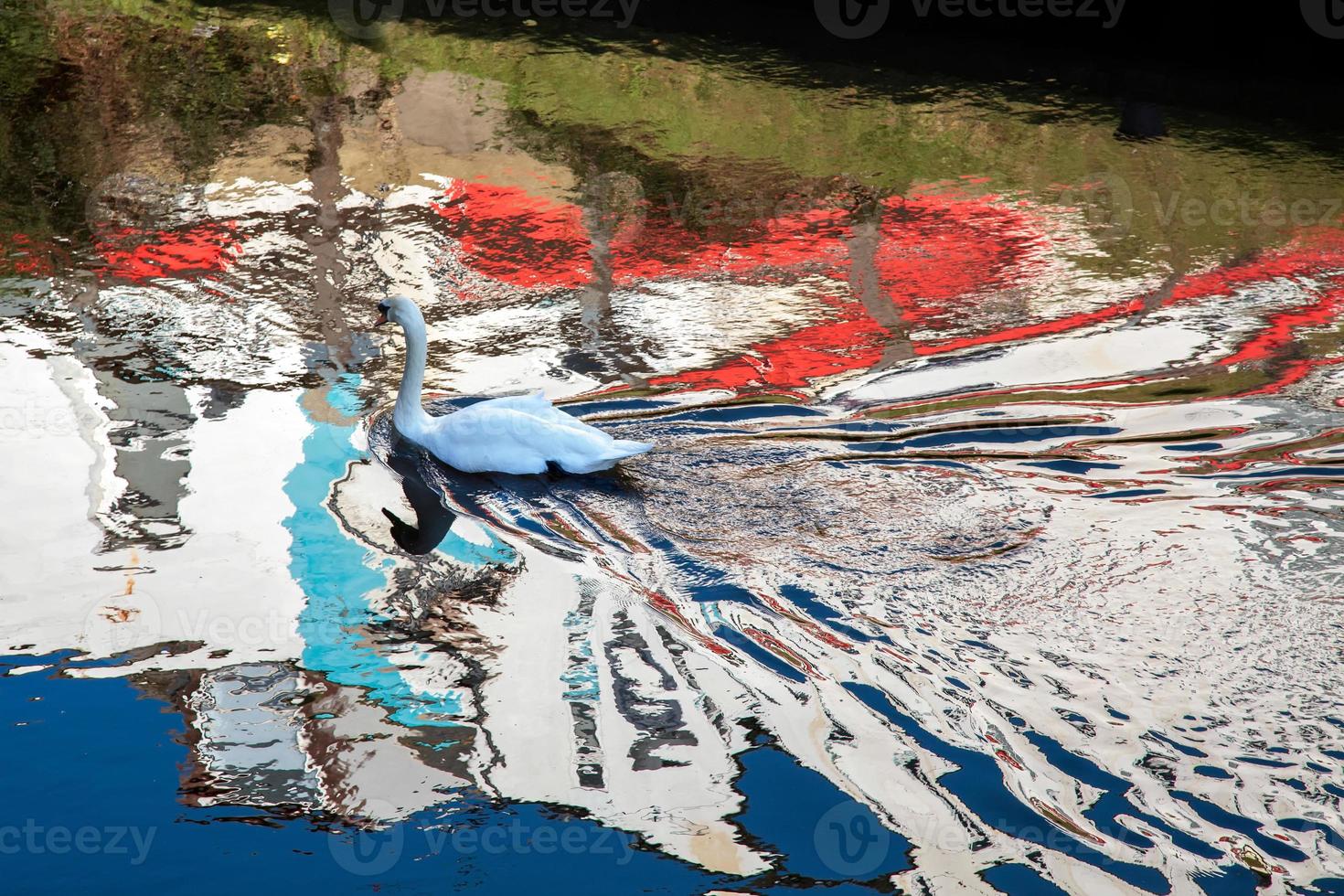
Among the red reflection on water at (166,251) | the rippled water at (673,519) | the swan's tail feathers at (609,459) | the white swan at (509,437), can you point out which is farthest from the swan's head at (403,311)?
the red reflection on water at (166,251)

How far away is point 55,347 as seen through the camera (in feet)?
21.9

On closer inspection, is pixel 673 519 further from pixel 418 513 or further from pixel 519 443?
pixel 418 513

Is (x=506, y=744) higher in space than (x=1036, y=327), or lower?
lower

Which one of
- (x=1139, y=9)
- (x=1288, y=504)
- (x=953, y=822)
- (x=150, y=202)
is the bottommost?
(x=953, y=822)

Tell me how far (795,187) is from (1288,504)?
4662mm

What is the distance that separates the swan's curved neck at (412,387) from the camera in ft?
19.3

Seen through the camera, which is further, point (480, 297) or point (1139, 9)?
point (1139, 9)

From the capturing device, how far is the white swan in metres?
5.54

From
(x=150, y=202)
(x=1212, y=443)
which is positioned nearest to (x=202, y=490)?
(x=150, y=202)

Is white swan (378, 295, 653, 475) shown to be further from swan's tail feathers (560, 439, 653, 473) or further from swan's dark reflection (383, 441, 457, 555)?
swan's dark reflection (383, 441, 457, 555)

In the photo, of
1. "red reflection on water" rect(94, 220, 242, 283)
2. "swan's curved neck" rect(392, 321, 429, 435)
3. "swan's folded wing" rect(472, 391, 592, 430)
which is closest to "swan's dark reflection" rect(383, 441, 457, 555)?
"swan's curved neck" rect(392, 321, 429, 435)

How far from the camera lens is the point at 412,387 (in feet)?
19.5

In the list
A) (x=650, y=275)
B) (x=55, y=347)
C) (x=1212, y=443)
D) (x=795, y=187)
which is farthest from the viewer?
(x=795, y=187)

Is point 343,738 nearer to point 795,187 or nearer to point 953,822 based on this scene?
point 953,822
